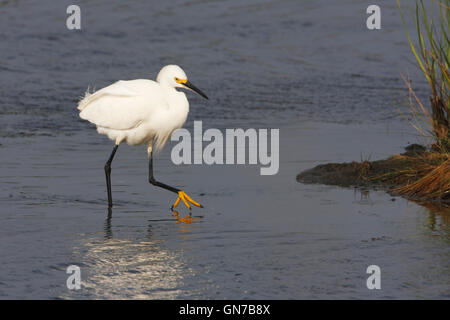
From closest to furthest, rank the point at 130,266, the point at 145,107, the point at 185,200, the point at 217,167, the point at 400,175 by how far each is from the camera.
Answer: the point at 130,266 → the point at 185,200 → the point at 145,107 → the point at 400,175 → the point at 217,167

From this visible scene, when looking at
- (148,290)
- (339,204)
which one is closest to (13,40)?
(339,204)

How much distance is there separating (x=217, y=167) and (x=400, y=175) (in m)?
1.98

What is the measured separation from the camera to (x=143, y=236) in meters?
6.63

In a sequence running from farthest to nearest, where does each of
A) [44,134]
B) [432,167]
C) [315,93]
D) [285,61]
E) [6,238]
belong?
1. [285,61]
2. [315,93]
3. [44,134]
4. [432,167]
5. [6,238]

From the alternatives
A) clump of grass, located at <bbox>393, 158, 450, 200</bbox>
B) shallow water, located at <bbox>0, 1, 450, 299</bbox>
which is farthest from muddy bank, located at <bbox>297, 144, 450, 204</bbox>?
shallow water, located at <bbox>0, 1, 450, 299</bbox>

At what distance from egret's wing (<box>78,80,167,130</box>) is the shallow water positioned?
0.66 metres

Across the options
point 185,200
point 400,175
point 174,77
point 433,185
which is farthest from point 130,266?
point 400,175

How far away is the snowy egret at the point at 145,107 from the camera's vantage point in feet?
27.1

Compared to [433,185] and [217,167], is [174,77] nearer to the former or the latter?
[217,167]

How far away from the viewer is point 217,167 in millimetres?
9359

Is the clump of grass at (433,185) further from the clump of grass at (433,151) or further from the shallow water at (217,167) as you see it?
the shallow water at (217,167)

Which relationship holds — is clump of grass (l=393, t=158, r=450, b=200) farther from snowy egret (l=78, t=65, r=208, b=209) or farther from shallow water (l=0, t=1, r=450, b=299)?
snowy egret (l=78, t=65, r=208, b=209)
